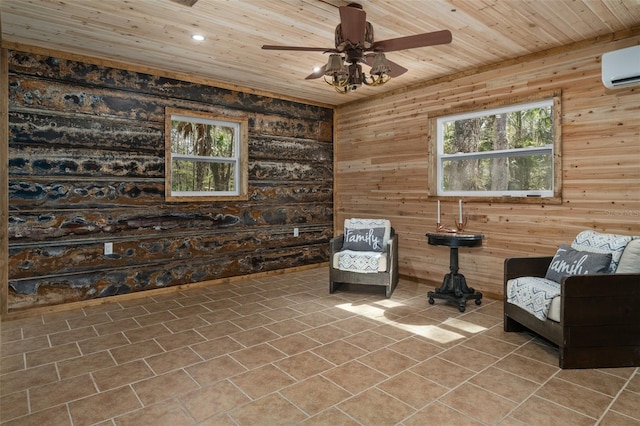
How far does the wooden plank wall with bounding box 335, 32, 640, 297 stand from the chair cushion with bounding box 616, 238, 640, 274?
2.35ft

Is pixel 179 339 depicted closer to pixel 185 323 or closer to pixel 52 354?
pixel 185 323

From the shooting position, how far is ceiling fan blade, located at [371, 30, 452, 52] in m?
2.51

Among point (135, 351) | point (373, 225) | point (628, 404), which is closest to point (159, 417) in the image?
point (135, 351)

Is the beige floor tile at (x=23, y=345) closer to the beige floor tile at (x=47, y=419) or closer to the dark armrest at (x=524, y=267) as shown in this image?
the beige floor tile at (x=47, y=419)

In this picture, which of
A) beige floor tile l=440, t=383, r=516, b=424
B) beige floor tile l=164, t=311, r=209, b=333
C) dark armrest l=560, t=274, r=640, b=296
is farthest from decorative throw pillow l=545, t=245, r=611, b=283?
beige floor tile l=164, t=311, r=209, b=333

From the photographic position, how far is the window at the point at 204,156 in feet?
15.5

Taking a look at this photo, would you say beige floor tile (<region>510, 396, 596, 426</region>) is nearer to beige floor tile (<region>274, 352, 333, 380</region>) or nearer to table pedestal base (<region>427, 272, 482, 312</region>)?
beige floor tile (<region>274, 352, 333, 380</region>)

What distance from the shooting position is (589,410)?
2.08 meters

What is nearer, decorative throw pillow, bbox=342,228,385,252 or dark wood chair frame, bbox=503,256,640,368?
dark wood chair frame, bbox=503,256,640,368

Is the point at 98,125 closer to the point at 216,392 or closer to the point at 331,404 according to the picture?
the point at 216,392

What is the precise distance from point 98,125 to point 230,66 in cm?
151

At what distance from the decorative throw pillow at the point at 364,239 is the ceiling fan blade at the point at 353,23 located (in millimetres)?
2523

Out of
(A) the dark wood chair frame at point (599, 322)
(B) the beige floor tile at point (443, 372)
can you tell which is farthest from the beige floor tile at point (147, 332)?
(A) the dark wood chair frame at point (599, 322)

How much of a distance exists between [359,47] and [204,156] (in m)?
2.92
